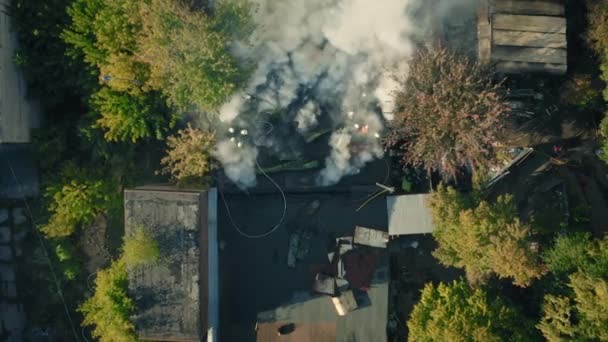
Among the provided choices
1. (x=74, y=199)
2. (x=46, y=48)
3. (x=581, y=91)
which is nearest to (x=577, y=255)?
(x=581, y=91)

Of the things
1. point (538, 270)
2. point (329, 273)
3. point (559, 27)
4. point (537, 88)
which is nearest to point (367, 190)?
point (329, 273)

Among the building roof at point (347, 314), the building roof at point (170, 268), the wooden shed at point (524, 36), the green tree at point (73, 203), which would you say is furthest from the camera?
the building roof at point (347, 314)

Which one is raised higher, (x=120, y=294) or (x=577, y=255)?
(x=577, y=255)

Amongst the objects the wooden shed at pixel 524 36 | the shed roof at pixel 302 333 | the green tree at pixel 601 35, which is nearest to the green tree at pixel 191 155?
the shed roof at pixel 302 333

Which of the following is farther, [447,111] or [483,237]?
[483,237]

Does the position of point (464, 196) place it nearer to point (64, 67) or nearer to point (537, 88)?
point (537, 88)

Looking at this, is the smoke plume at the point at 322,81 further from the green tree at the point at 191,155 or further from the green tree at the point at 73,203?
the green tree at the point at 73,203

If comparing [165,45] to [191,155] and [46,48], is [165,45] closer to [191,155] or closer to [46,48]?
[191,155]

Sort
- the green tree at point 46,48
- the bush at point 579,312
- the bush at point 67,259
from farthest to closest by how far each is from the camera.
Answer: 1. the bush at point 67,259
2. the green tree at point 46,48
3. the bush at point 579,312
